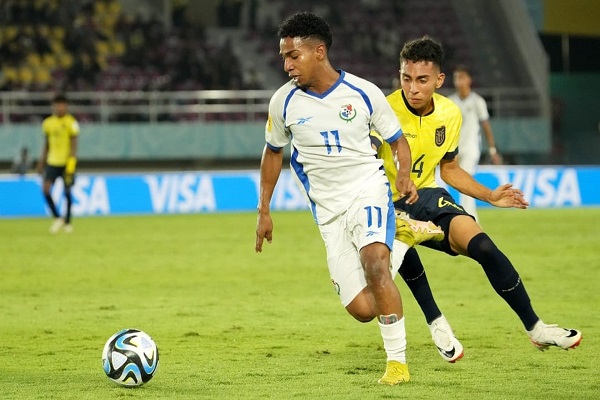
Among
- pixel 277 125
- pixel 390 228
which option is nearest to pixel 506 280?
pixel 390 228

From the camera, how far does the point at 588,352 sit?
24.3ft

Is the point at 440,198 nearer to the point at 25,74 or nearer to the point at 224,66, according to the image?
the point at 25,74

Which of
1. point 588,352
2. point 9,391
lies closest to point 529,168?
point 588,352

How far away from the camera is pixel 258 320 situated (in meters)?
9.17

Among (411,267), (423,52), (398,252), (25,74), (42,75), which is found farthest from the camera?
(42,75)

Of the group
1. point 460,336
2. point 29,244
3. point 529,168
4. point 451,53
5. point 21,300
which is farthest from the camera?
point 451,53

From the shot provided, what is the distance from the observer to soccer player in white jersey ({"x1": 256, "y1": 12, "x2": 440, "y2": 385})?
6473mm

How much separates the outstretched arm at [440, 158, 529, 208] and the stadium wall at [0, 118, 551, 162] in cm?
2002

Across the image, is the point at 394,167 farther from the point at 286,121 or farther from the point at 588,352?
the point at 588,352

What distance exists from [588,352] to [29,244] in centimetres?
1084

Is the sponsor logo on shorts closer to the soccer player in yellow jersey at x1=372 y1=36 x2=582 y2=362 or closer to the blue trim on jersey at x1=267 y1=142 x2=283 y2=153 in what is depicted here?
the soccer player in yellow jersey at x1=372 y1=36 x2=582 y2=362

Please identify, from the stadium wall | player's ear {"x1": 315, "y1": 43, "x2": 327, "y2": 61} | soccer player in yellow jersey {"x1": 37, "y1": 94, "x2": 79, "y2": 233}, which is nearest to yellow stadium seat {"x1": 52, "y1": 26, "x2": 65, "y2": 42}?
the stadium wall

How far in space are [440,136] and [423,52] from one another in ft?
1.91

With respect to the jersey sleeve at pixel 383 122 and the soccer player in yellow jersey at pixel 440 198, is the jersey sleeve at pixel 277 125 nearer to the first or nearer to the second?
the jersey sleeve at pixel 383 122
